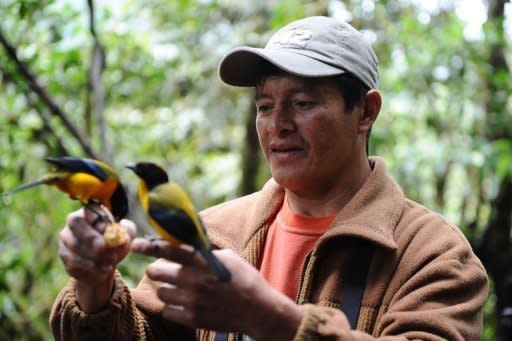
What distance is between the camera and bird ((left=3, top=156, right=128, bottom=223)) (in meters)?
1.33

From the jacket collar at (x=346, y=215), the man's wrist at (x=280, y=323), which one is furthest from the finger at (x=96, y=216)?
the jacket collar at (x=346, y=215)

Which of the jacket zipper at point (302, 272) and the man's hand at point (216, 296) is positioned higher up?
the man's hand at point (216, 296)

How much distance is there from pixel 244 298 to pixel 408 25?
459 cm

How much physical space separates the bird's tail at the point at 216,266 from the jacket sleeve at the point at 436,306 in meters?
0.33

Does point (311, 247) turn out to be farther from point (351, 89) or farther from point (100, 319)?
point (100, 319)

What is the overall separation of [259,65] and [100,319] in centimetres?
91

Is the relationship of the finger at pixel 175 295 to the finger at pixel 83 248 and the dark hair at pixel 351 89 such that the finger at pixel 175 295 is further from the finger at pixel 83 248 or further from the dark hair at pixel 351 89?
the dark hair at pixel 351 89

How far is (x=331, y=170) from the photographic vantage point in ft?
6.28

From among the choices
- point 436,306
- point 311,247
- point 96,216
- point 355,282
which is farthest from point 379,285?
point 96,216

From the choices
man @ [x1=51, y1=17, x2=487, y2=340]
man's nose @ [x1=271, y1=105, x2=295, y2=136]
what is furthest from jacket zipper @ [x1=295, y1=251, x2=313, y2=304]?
man's nose @ [x1=271, y1=105, x2=295, y2=136]

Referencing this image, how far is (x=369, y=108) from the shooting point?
2.02 meters

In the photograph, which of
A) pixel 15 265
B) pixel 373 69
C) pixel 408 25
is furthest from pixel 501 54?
pixel 15 265

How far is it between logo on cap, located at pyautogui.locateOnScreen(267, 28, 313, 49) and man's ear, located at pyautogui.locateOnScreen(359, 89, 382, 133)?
270 millimetres

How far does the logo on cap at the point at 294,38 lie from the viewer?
6.22 ft
